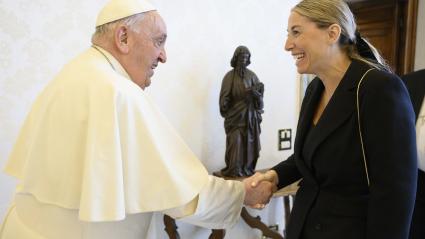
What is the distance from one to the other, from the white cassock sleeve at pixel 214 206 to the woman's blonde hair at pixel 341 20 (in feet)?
2.04

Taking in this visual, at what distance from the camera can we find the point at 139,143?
1178 millimetres

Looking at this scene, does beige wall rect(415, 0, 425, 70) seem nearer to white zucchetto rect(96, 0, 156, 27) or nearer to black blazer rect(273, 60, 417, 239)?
black blazer rect(273, 60, 417, 239)

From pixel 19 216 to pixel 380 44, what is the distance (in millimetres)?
3161

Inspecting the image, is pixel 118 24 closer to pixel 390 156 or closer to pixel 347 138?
pixel 347 138

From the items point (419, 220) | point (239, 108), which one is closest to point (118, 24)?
point (239, 108)

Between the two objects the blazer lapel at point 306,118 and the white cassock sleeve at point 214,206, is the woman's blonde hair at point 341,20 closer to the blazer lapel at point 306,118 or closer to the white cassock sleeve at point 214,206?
the blazer lapel at point 306,118

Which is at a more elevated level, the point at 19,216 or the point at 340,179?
the point at 340,179

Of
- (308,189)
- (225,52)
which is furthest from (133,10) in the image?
(225,52)

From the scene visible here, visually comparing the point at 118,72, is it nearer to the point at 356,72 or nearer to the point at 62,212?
the point at 62,212

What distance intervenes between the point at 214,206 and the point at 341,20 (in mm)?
736

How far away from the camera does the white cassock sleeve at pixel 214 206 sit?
1.27 m

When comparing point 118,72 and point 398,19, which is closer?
point 118,72

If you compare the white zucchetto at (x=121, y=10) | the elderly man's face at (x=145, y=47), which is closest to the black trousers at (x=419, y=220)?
the elderly man's face at (x=145, y=47)

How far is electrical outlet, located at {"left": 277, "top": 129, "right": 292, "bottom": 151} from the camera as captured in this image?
285cm
